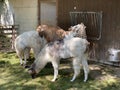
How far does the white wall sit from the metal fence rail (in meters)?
1.81

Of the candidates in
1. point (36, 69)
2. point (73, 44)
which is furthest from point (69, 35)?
point (36, 69)

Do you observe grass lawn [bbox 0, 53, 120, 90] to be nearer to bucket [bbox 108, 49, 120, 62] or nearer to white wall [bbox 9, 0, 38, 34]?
bucket [bbox 108, 49, 120, 62]

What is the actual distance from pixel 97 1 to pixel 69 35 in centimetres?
121

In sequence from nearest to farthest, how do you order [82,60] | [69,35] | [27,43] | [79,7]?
1. [82,60]
2. [69,35]
3. [27,43]
4. [79,7]

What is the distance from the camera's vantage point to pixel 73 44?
18.2 ft

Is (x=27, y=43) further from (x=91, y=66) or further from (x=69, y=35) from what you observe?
(x=91, y=66)

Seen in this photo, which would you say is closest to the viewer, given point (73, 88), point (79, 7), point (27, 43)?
point (73, 88)

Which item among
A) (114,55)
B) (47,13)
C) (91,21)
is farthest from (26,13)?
(114,55)

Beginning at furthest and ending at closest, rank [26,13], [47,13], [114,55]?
[26,13] < [47,13] < [114,55]

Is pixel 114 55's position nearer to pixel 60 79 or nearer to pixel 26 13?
pixel 60 79

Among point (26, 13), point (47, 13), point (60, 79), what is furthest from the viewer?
point (26, 13)

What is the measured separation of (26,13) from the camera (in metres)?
8.94

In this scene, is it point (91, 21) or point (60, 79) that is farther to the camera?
point (91, 21)

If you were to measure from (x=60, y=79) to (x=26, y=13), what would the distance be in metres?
3.73
